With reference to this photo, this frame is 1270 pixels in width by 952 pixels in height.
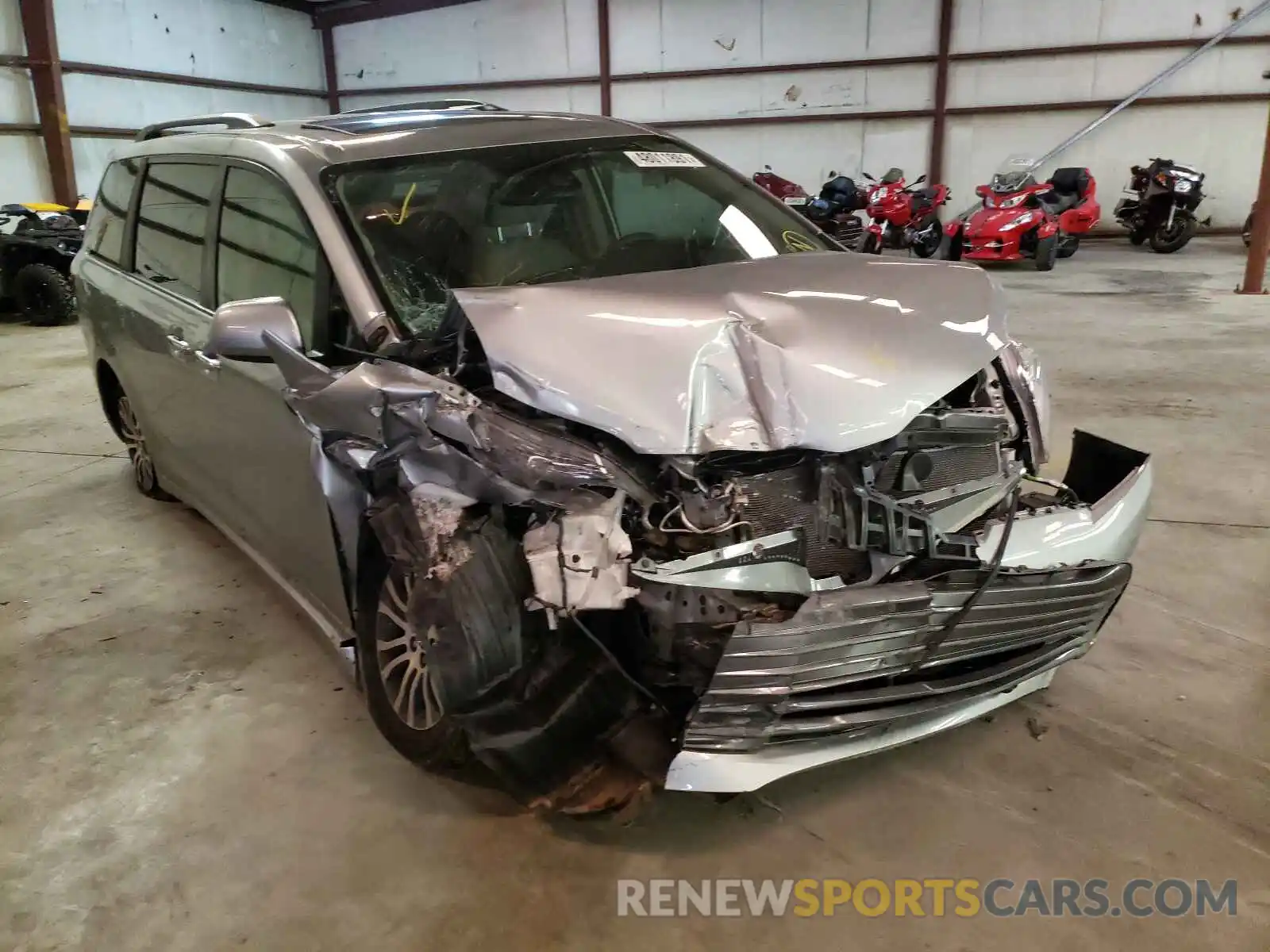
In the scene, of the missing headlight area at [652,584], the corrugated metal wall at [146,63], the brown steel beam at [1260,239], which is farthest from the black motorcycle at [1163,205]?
the corrugated metal wall at [146,63]

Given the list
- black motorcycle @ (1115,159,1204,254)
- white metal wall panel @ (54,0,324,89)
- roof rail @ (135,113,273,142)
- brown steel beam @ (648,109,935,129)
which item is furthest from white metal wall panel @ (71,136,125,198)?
black motorcycle @ (1115,159,1204,254)

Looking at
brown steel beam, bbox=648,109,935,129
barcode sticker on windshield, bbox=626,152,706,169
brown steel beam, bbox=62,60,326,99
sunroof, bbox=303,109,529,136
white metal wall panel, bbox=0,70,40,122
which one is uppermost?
brown steel beam, bbox=62,60,326,99

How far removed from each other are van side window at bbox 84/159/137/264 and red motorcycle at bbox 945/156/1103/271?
8.60 m

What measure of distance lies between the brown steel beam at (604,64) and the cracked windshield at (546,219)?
11.8 m

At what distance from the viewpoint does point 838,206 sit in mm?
11203

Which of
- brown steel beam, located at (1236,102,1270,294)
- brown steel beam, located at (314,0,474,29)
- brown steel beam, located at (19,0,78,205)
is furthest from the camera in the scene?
brown steel beam, located at (314,0,474,29)

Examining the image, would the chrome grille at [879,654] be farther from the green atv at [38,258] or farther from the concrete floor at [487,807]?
the green atv at [38,258]

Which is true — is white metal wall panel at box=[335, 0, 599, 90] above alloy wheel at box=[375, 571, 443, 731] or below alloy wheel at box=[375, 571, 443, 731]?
above

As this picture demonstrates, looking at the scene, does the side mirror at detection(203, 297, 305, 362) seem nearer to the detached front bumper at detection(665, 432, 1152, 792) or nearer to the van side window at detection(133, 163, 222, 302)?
the van side window at detection(133, 163, 222, 302)

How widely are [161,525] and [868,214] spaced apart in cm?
935

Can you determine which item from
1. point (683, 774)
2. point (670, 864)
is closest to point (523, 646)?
point (683, 774)

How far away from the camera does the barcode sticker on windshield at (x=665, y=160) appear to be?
2838mm

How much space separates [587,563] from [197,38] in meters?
14.3

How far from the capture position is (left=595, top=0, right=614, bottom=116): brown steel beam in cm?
1370
